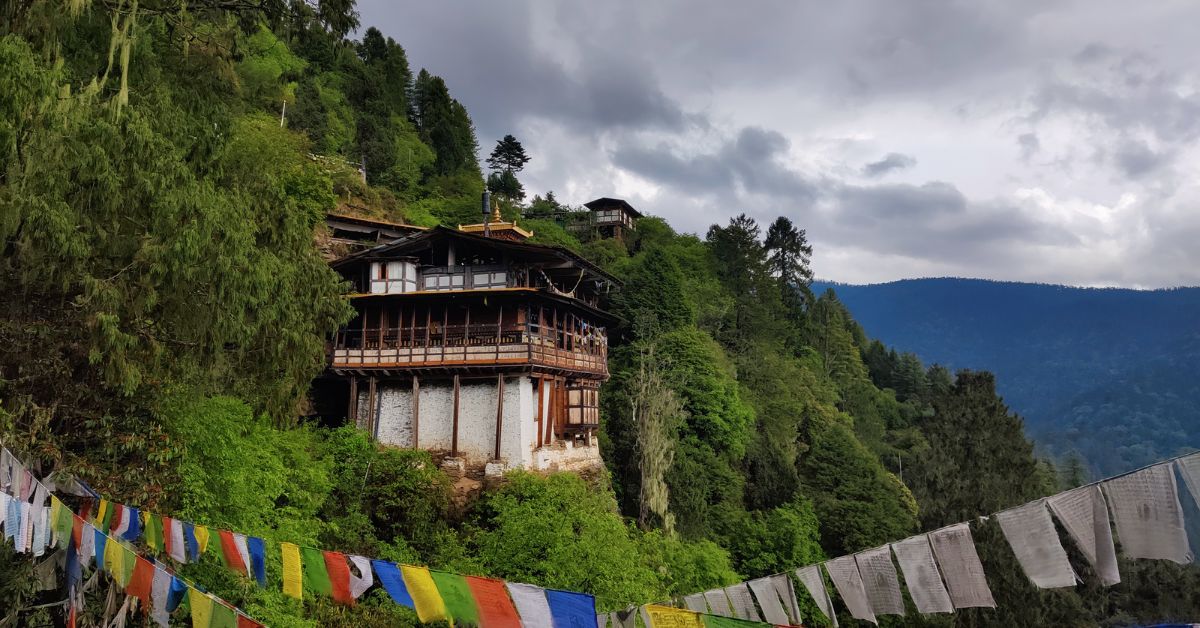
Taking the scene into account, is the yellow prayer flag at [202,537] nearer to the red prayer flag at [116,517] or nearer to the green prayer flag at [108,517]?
the red prayer flag at [116,517]

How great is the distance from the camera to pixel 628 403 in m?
34.5

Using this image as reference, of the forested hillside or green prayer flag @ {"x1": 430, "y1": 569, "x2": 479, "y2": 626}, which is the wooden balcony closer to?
the forested hillside

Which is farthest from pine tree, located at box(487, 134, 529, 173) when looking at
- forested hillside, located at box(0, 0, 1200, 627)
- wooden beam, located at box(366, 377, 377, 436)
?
wooden beam, located at box(366, 377, 377, 436)

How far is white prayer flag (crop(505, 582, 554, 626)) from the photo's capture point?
19.9 feet

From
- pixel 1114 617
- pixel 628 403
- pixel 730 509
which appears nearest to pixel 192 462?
pixel 628 403

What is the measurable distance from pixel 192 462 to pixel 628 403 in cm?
2182

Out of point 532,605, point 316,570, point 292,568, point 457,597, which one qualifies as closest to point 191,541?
point 292,568

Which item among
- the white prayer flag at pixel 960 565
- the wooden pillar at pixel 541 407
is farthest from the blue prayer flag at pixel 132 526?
the wooden pillar at pixel 541 407

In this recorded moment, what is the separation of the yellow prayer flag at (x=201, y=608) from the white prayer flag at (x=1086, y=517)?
724cm

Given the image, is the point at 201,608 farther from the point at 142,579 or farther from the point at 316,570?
the point at 142,579

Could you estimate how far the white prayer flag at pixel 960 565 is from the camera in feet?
22.1

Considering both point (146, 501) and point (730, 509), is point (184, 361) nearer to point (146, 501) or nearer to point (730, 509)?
point (146, 501)

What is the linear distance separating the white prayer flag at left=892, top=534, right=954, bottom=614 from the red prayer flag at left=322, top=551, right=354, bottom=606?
211 inches

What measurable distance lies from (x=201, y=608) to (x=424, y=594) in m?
1.98
